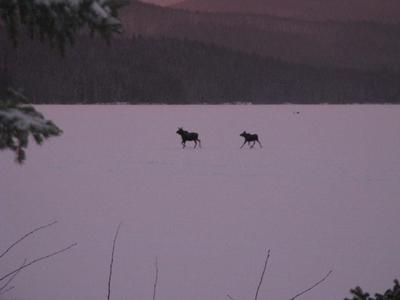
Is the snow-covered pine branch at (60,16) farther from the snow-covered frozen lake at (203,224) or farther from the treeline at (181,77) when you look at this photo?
the treeline at (181,77)

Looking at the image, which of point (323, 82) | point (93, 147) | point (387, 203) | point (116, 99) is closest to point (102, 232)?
point (387, 203)

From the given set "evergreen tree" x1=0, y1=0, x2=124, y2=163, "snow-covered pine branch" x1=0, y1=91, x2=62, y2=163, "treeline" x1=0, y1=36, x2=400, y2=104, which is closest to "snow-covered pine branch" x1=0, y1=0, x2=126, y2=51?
"evergreen tree" x1=0, y1=0, x2=124, y2=163

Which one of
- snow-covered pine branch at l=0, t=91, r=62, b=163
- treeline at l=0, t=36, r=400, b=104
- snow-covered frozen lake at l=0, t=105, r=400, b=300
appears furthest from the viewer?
treeline at l=0, t=36, r=400, b=104

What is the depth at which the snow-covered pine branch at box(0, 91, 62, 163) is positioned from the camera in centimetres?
169

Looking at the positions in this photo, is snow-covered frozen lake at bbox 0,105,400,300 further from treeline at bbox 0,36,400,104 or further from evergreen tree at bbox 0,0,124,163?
treeline at bbox 0,36,400,104

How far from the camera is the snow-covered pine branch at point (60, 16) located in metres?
1.79

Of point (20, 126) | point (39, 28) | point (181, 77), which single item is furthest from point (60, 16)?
point (181, 77)

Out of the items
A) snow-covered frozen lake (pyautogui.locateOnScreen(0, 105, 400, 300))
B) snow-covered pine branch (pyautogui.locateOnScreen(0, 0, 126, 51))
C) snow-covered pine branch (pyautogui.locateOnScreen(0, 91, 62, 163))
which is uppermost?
snow-covered pine branch (pyautogui.locateOnScreen(0, 0, 126, 51))

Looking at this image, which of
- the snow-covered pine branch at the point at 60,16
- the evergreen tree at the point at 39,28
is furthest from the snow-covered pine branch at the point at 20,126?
the snow-covered pine branch at the point at 60,16

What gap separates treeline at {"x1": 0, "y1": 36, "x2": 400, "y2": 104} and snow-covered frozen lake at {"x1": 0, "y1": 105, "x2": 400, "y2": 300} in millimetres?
99874

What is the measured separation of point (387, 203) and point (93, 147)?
13.5 metres

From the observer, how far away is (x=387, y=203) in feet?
33.7

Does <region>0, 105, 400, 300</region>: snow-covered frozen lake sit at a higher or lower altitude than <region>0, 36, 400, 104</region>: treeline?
lower

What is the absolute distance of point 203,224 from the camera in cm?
866
